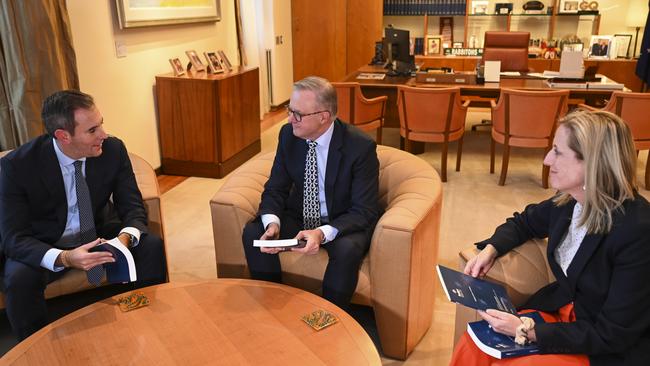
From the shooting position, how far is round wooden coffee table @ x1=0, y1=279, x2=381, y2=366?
5.23 ft

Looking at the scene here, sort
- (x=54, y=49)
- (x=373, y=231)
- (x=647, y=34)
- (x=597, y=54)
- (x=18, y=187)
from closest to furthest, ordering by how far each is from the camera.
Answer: (x=18, y=187)
(x=373, y=231)
(x=54, y=49)
(x=647, y=34)
(x=597, y=54)

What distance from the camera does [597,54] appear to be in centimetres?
703

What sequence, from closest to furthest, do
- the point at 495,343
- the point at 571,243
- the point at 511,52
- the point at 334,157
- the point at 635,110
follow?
the point at 495,343 < the point at 571,243 < the point at 334,157 < the point at 635,110 < the point at 511,52

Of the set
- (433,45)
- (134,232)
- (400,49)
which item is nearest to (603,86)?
(400,49)

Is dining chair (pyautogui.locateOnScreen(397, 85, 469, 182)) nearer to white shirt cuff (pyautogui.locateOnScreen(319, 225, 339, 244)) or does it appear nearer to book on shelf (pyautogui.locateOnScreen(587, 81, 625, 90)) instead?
book on shelf (pyautogui.locateOnScreen(587, 81, 625, 90))

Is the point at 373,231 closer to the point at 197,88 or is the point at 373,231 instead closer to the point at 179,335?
the point at 179,335

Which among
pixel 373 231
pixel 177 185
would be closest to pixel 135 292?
pixel 373 231

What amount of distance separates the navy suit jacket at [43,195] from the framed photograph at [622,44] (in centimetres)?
677

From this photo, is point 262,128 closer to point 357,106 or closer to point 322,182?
point 357,106

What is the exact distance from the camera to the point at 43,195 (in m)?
2.19

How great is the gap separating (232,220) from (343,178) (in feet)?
1.71

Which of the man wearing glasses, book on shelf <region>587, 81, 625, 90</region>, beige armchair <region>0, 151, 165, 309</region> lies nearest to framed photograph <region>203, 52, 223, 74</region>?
beige armchair <region>0, 151, 165, 309</region>

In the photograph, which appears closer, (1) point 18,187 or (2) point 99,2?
(1) point 18,187

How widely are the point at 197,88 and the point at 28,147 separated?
242 centimetres
